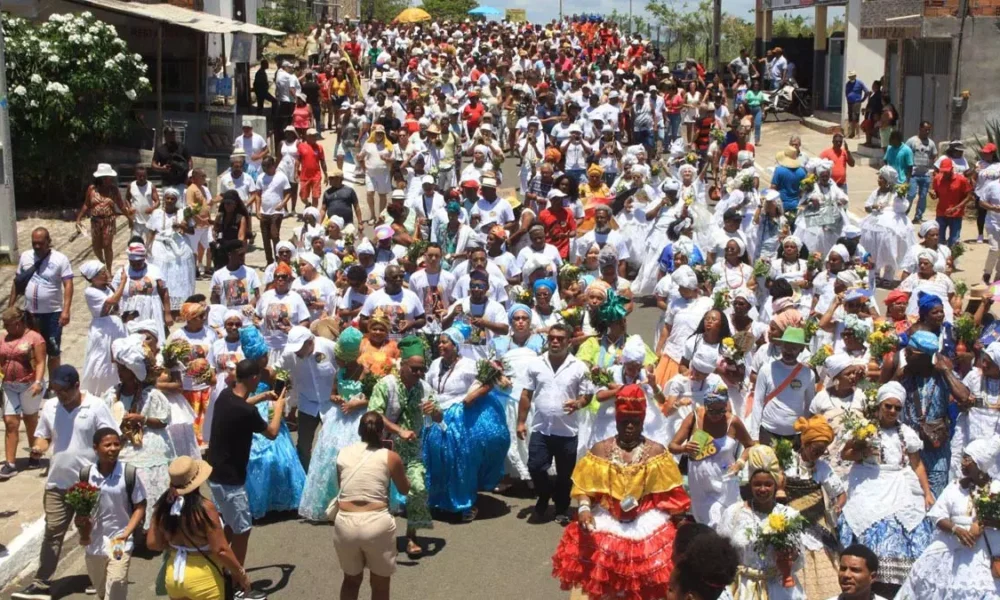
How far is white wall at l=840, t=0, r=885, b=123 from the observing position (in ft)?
107

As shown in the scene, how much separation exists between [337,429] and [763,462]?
3.52m

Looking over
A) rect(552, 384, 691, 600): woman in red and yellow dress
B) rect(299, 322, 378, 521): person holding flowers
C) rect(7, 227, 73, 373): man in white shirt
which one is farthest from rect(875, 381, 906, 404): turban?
rect(7, 227, 73, 373): man in white shirt

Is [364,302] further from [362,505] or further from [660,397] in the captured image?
[362,505]

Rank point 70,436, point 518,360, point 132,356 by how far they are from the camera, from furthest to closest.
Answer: point 518,360, point 132,356, point 70,436

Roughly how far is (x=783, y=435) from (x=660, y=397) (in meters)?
0.99

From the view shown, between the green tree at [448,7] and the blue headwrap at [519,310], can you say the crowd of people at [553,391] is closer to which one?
the blue headwrap at [519,310]

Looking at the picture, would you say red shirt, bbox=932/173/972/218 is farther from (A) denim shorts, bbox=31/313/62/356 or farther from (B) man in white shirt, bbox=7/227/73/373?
(A) denim shorts, bbox=31/313/62/356

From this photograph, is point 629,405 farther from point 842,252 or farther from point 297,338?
point 842,252

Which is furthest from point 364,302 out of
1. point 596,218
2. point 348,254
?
point 596,218

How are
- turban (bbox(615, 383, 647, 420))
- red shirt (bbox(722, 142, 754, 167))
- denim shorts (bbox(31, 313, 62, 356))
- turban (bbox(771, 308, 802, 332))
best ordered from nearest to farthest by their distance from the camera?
turban (bbox(615, 383, 647, 420)), turban (bbox(771, 308, 802, 332)), denim shorts (bbox(31, 313, 62, 356)), red shirt (bbox(722, 142, 754, 167))

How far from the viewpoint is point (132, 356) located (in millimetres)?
9133

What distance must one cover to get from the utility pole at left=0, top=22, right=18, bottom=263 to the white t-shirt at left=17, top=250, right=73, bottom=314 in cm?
505

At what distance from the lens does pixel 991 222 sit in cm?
1753

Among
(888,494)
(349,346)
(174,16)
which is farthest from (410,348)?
(174,16)
